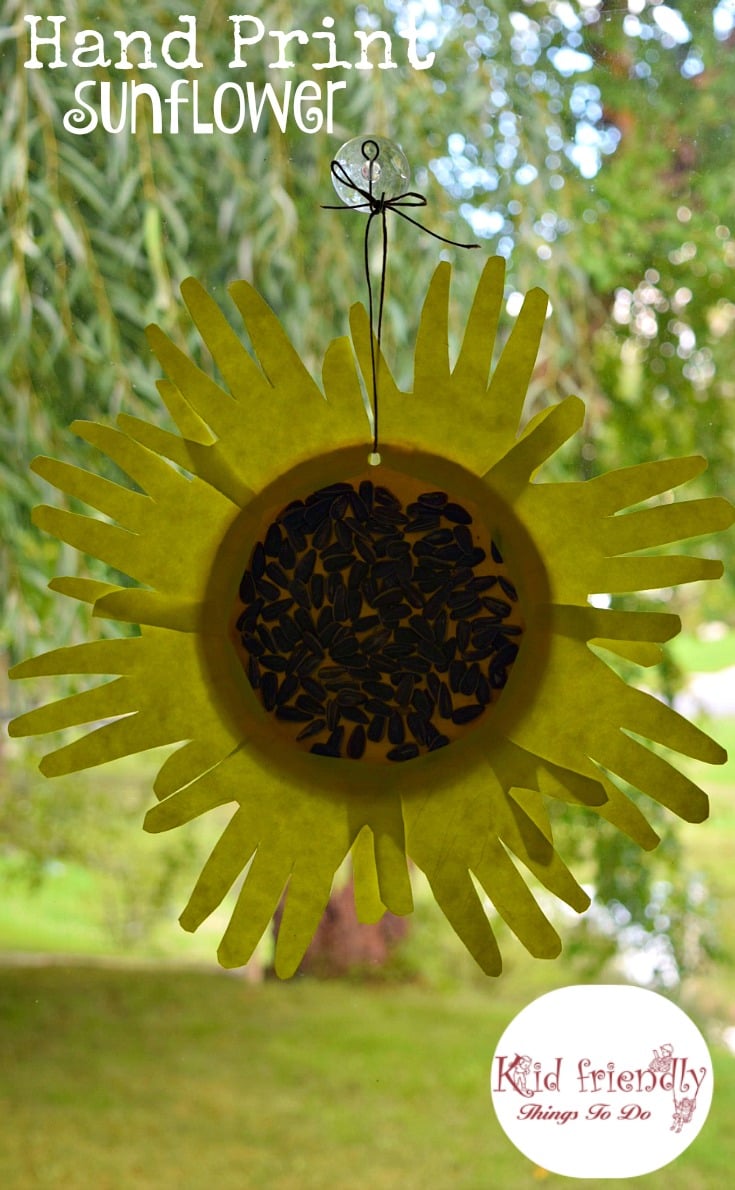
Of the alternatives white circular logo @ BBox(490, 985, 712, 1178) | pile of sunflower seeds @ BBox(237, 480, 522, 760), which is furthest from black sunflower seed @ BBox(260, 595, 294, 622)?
white circular logo @ BBox(490, 985, 712, 1178)

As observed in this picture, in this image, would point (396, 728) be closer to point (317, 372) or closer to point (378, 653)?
point (378, 653)

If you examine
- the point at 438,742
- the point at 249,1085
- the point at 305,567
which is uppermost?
the point at 305,567

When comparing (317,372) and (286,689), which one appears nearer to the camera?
(286,689)

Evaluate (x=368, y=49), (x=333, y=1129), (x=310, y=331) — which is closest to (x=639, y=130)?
(x=368, y=49)

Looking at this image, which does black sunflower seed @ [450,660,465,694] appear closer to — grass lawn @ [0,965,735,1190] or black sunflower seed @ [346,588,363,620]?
black sunflower seed @ [346,588,363,620]

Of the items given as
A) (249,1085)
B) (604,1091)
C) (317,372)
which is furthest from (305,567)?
(249,1085)
